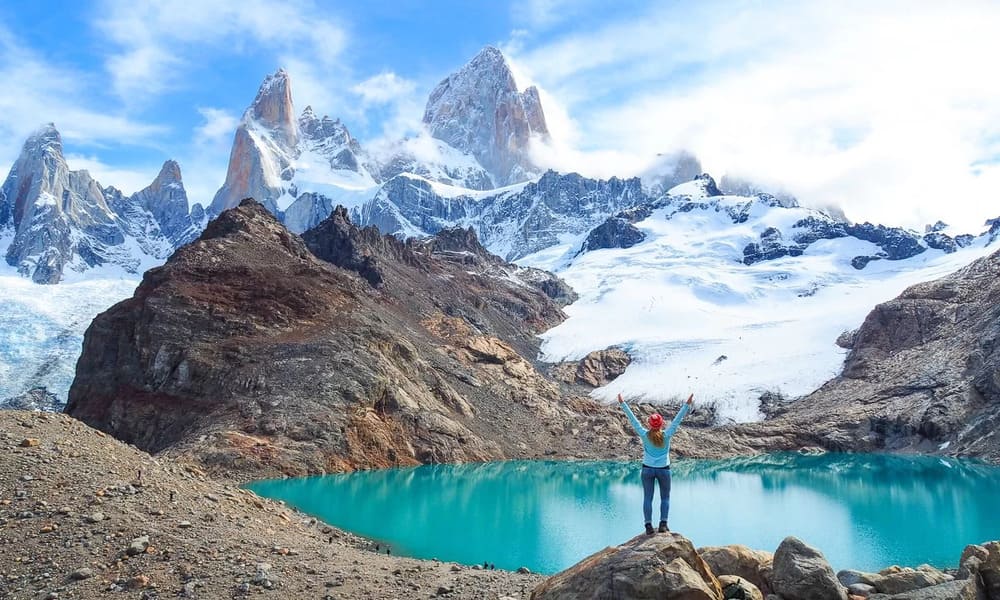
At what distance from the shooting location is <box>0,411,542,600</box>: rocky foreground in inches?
572

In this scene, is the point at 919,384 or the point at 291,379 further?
the point at 919,384

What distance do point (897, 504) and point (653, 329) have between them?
350ft

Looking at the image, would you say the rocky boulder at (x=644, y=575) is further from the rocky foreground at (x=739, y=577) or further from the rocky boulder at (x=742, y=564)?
the rocky boulder at (x=742, y=564)

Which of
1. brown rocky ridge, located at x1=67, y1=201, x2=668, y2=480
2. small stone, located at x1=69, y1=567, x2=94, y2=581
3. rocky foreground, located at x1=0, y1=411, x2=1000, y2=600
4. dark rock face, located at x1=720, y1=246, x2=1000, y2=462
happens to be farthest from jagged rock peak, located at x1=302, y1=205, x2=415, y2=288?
small stone, located at x1=69, y1=567, x2=94, y2=581

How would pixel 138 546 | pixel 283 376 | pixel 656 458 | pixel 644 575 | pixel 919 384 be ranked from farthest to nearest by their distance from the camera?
pixel 919 384 → pixel 283 376 → pixel 138 546 → pixel 656 458 → pixel 644 575

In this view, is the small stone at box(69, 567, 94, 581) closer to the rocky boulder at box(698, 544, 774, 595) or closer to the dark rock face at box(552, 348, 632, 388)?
the rocky boulder at box(698, 544, 774, 595)

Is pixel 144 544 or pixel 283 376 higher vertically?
pixel 283 376

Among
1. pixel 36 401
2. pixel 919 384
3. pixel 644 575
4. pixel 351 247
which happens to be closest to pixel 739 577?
pixel 644 575

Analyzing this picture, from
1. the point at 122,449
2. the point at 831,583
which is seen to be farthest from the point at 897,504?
the point at 122,449

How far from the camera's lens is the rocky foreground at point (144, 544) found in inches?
572

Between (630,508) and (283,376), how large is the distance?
33541 mm

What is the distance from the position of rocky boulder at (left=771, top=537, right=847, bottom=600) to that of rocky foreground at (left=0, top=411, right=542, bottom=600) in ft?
18.8

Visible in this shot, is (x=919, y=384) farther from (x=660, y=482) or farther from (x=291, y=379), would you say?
(x=660, y=482)

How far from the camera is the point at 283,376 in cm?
6681
